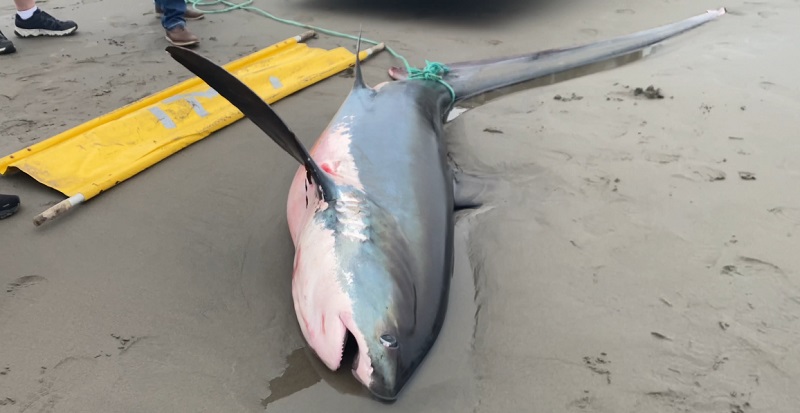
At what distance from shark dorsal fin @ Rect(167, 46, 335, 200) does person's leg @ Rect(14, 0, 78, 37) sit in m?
3.36

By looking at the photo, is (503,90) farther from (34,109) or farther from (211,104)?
(34,109)

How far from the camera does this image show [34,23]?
4.19 m

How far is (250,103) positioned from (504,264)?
3.56ft

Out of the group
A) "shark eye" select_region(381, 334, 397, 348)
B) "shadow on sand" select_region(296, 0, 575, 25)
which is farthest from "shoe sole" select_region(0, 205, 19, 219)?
"shadow on sand" select_region(296, 0, 575, 25)

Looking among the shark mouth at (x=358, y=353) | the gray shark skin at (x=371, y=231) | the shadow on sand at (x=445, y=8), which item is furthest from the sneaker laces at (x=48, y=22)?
the shark mouth at (x=358, y=353)

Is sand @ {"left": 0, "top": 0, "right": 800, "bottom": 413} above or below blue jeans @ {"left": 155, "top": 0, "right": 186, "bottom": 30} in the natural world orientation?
below

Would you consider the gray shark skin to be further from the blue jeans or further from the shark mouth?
the blue jeans

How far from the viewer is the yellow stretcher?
2469mm

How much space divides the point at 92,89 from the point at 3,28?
6.36ft

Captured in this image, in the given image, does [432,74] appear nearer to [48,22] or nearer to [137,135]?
[137,135]

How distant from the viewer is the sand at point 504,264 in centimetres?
161

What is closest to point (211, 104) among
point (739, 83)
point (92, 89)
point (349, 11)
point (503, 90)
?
point (92, 89)

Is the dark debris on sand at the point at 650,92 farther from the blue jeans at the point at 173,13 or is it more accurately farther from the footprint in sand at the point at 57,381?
the blue jeans at the point at 173,13

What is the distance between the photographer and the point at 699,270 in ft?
6.63
